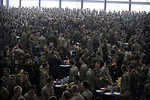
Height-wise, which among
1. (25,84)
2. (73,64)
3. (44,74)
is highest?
(73,64)

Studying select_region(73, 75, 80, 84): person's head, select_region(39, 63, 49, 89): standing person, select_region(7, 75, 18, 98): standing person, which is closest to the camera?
select_region(7, 75, 18, 98): standing person

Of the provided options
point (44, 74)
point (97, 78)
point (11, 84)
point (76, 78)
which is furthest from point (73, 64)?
point (11, 84)

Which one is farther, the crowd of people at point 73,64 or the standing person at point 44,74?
the standing person at point 44,74

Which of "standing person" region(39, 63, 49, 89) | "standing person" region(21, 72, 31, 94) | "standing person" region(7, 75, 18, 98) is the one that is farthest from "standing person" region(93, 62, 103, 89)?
"standing person" region(7, 75, 18, 98)

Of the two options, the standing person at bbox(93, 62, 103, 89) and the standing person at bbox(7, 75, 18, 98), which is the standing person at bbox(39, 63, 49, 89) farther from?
the standing person at bbox(7, 75, 18, 98)

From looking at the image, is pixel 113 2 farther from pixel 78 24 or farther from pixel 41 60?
pixel 41 60

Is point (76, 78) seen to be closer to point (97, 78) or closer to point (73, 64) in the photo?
point (97, 78)

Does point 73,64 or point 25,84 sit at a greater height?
point 73,64

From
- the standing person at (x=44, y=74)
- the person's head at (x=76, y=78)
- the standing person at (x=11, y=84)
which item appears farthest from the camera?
the standing person at (x=44, y=74)

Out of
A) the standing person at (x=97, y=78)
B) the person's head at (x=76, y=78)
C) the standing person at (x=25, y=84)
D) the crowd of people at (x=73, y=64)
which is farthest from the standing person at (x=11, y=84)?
the standing person at (x=97, y=78)

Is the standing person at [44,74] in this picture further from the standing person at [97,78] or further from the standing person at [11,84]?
the standing person at [11,84]

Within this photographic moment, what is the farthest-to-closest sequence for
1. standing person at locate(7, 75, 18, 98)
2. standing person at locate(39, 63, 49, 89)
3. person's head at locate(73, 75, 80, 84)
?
standing person at locate(39, 63, 49, 89), person's head at locate(73, 75, 80, 84), standing person at locate(7, 75, 18, 98)

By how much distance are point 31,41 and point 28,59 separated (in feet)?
26.3

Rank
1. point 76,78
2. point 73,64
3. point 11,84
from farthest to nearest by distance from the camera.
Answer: point 73,64, point 76,78, point 11,84
